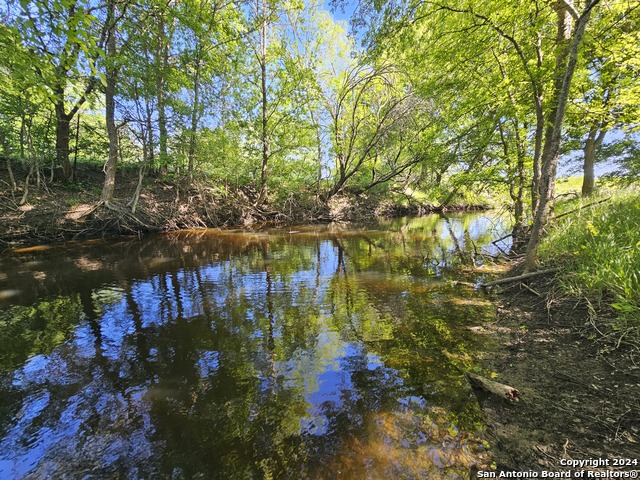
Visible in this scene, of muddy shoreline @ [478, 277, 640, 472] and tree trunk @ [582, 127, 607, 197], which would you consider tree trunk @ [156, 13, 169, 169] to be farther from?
tree trunk @ [582, 127, 607, 197]

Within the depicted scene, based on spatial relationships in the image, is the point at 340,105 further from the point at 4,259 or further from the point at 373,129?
the point at 4,259

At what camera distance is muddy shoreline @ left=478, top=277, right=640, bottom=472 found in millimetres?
2051

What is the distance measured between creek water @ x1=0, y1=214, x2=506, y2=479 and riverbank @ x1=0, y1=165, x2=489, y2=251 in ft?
16.4

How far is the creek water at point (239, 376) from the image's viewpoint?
223cm

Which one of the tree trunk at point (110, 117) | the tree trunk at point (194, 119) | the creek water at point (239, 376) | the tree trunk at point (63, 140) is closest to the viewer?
the creek water at point (239, 376)

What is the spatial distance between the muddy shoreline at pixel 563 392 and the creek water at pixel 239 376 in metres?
0.24

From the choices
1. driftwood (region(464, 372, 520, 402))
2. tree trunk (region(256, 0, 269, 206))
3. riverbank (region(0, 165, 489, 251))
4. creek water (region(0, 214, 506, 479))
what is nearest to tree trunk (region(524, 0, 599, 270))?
creek water (region(0, 214, 506, 479))

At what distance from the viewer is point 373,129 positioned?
17922 mm

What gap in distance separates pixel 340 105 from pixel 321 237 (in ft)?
30.8

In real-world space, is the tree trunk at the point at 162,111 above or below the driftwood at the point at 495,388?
above

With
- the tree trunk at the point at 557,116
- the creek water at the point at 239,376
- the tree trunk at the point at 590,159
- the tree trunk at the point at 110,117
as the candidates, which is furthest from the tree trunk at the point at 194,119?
the tree trunk at the point at 590,159

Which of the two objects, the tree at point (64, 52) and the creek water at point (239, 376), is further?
the tree at point (64, 52)

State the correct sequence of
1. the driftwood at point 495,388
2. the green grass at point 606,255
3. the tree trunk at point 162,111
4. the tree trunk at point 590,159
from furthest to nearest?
the tree trunk at point 162,111
the tree trunk at point 590,159
the green grass at point 606,255
the driftwood at point 495,388

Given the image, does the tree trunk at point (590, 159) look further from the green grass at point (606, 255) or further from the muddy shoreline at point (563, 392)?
the muddy shoreline at point (563, 392)
